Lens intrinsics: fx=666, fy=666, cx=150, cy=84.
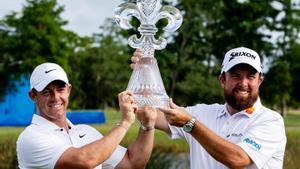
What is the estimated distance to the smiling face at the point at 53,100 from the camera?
4.23m

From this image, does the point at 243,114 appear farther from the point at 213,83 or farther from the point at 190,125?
the point at 213,83

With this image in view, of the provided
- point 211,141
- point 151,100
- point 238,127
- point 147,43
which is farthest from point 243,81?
point 147,43

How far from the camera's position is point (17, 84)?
5156cm

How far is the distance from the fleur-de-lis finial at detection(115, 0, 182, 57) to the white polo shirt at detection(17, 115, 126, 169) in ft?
2.39

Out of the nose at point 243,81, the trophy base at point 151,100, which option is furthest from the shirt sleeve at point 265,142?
the trophy base at point 151,100

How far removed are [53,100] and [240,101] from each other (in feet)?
3.88

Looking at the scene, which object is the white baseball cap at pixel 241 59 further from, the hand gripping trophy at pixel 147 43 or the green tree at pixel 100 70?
the green tree at pixel 100 70

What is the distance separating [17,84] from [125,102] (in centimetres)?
4867

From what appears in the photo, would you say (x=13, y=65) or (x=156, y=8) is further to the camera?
(x=13, y=65)

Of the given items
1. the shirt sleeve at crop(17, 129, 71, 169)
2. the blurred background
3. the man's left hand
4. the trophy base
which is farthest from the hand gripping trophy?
the blurred background

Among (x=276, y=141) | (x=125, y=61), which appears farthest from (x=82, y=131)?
(x=125, y=61)

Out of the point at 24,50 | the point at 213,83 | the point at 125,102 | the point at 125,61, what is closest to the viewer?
the point at 125,102

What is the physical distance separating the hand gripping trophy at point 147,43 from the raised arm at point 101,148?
0.45 ft

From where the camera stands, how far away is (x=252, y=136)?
13.7 feet
